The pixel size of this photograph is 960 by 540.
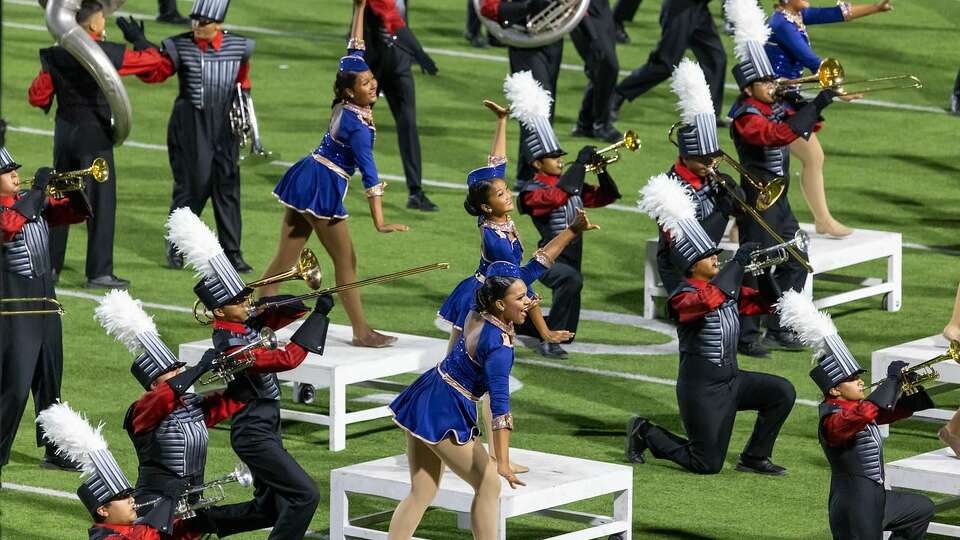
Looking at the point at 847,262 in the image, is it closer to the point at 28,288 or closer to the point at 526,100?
the point at 526,100

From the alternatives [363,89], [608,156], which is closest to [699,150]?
[608,156]

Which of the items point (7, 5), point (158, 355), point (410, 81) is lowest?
point (7, 5)

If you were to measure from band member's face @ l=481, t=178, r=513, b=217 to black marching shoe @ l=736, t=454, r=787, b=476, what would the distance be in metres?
1.64

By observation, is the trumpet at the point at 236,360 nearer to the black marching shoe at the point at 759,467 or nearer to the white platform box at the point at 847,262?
the black marching shoe at the point at 759,467

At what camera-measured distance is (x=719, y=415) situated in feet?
29.1

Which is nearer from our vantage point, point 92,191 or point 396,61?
point 92,191

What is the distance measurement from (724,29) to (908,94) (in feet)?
7.20

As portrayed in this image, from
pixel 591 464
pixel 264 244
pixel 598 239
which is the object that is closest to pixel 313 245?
pixel 264 244

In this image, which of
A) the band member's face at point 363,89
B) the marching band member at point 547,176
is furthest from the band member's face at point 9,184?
the marching band member at point 547,176

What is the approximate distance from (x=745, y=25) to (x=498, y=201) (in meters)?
3.39

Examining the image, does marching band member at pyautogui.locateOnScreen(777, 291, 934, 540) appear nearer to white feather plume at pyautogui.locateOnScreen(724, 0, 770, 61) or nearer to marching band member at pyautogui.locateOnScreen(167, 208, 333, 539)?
marching band member at pyautogui.locateOnScreen(167, 208, 333, 539)

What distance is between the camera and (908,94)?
17.4 meters

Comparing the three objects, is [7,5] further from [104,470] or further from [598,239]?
[104,470]

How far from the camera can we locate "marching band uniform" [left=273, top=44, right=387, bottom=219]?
30.8 ft
